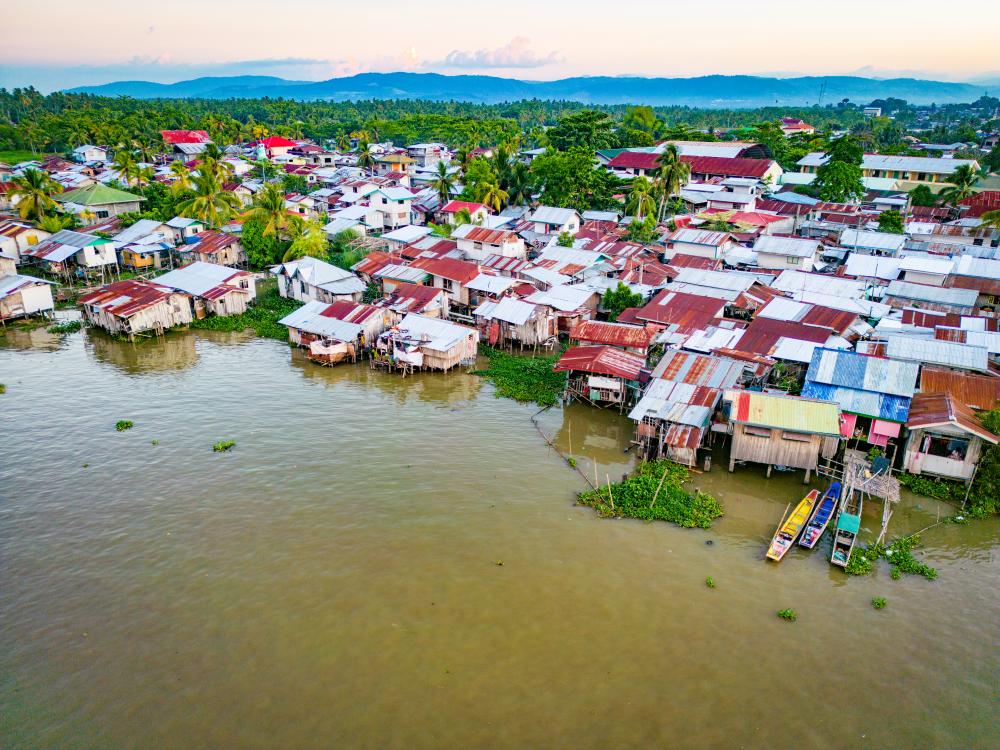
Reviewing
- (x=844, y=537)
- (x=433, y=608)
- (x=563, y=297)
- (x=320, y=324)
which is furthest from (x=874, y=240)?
(x=433, y=608)

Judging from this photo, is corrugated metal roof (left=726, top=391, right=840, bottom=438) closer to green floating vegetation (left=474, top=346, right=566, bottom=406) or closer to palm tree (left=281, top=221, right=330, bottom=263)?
green floating vegetation (left=474, top=346, right=566, bottom=406)

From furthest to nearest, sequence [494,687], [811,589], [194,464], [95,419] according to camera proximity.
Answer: [95,419] < [194,464] < [811,589] < [494,687]

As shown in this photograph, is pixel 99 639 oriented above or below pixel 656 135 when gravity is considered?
below

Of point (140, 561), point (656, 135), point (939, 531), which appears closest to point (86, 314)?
point (140, 561)

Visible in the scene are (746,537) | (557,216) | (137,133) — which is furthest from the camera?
(137,133)

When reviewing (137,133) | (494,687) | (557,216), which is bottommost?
(494,687)

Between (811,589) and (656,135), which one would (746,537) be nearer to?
(811,589)

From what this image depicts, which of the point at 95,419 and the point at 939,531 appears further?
the point at 95,419
